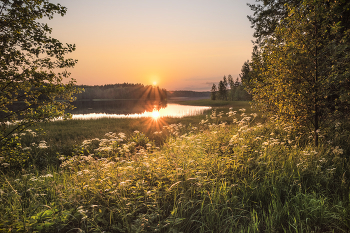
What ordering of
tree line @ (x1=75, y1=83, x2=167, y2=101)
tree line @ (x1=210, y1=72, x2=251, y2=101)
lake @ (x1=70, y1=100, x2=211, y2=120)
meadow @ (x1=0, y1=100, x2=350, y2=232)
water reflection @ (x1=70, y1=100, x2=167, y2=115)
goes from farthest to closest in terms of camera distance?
1. tree line @ (x1=75, y1=83, x2=167, y2=101)
2. tree line @ (x1=210, y1=72, x2=251, y2=101)
3. water reflection @ (x1=70, y1=100, x2=167, y2=115)
4. lake @ (x1=70, y1=100, x2=211, y2=120)
5. meadow @ (x1=0, y1=100, x2=350, y2=232)

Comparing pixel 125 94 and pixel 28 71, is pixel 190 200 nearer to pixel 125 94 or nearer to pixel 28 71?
pixel 28 71

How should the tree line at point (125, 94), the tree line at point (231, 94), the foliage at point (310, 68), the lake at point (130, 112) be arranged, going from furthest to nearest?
the tree line at point (125, 94), the tree line at point (231, 94), the lake at point (130, 112), the foliage at point (310, 68)

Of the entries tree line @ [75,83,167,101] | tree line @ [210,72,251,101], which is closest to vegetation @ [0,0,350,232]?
tree line @ [210,72,251,101]

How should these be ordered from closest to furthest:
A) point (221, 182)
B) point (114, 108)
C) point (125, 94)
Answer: point (221, 182) → point (114, 108) → point (125, 94)

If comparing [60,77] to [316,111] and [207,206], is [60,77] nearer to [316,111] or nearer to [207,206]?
[207,206]

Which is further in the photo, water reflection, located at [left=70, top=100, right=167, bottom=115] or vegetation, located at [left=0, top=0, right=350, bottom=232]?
water reflection, located at [left=70, top=100, right=167, bottom=115]

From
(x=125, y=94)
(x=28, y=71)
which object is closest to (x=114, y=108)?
(x=28, y=71)

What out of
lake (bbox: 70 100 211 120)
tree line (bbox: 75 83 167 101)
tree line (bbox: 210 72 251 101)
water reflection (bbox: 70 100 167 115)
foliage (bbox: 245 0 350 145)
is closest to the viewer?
foliage (bbox: 245 0 350 145)

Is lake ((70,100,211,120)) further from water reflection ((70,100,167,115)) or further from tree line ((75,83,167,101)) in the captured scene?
tree line ((75,83,167,101))

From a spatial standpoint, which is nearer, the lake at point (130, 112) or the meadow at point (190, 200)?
the meadow at point (190, 200)

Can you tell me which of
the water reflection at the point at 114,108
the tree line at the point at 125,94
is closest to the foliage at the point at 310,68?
the water reflection at the point at 114,108

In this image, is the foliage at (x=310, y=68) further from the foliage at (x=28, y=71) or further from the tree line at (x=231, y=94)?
the tree line at (x=231, y=94)

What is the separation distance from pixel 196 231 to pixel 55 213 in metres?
2.66

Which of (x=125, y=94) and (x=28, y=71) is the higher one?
(x=125, y=94)
